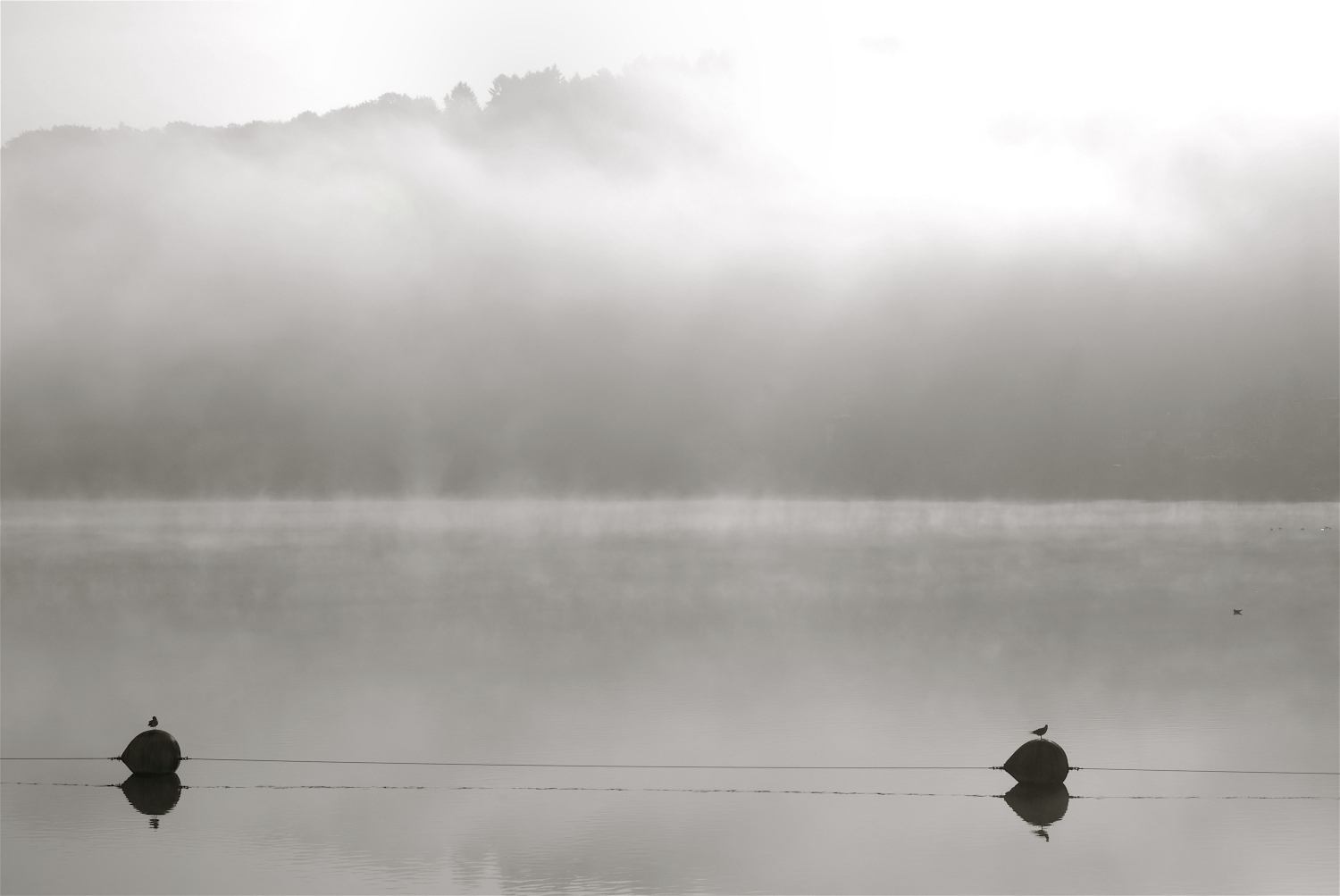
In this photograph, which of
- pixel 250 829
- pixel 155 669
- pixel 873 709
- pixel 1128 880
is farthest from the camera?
pixel 155 669

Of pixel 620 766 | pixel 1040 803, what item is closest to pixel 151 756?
pixel 620 766

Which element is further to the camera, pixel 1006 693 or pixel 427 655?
pixel 427 655

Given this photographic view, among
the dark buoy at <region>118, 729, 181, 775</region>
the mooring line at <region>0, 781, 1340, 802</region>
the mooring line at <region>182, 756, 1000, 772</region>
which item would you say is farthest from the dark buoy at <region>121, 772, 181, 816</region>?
the mooring line at <region>182, 756, 1000, 772</region>

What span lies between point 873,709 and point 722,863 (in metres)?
17.0

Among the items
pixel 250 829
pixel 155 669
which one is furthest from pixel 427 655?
pixel 250 829

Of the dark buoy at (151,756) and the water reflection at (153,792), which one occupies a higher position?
the dark buoy at (151,756)

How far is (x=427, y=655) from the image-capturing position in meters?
50.9

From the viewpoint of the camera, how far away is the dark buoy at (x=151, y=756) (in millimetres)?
25719

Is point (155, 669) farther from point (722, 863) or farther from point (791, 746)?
point (722, 863)

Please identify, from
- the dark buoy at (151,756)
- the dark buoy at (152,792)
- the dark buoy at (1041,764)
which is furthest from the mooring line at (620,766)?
the dark buoy at (1041,764)

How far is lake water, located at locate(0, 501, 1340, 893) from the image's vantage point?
21.2 m

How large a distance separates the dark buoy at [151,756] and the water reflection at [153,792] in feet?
0.46

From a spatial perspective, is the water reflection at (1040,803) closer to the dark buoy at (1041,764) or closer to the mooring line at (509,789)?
the dark buoy at (1041,764)

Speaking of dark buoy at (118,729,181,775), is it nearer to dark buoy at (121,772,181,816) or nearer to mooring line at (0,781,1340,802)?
dark buoy at (121,772,181,816)
